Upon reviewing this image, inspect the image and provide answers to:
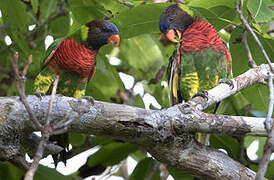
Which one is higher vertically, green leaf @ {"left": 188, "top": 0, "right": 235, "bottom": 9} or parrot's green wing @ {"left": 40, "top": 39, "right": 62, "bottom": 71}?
green leaf @ {"left": 188, "top": 0, "right": 235, "bottom": 9}

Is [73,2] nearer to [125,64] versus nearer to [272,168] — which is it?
[125,64]

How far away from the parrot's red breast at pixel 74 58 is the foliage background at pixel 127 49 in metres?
0.13

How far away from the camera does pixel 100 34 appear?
13.3 ft

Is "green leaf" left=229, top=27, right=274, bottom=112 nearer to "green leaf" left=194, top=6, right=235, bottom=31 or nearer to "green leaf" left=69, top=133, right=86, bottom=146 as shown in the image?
"green leaf" left=194, top=6, right=235, bottom=31

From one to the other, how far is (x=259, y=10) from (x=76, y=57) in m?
1.68

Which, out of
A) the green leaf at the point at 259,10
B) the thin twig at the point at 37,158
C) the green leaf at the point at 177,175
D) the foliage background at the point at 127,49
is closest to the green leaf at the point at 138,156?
the foliage background at the point at 127,49

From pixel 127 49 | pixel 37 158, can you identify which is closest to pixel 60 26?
pixel 127 49

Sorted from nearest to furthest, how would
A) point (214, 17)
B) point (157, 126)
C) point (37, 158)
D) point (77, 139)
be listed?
point (37, 158)
point (157, 126)
point (214, 17)
point (77, 139)

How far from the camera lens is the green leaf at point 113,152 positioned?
3709 mm

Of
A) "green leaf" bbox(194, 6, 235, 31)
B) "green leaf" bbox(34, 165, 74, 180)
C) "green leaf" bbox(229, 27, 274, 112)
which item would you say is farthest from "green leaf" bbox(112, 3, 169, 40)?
"green leaf" bbox(34, 165, 74, 180)

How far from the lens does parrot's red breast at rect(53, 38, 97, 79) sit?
3.90m

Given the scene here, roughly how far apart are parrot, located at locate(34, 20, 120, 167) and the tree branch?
4.02ft

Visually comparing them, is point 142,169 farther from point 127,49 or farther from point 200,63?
point 127,49

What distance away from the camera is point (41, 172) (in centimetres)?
305
